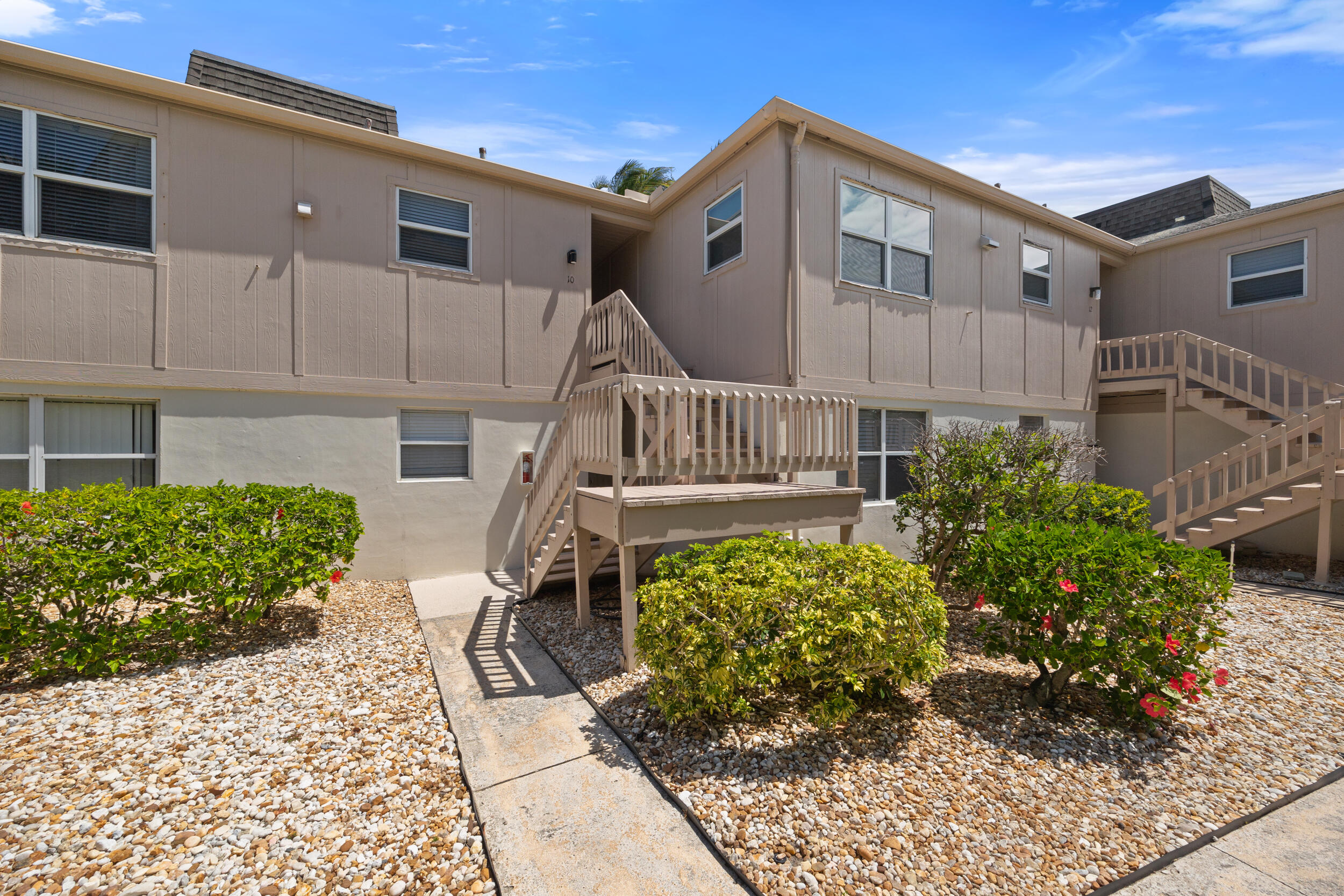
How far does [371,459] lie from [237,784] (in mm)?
4803

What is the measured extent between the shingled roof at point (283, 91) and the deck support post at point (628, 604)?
7.22m

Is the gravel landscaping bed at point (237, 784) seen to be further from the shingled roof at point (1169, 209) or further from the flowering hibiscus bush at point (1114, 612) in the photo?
the shingled roof at point (1169, 209)

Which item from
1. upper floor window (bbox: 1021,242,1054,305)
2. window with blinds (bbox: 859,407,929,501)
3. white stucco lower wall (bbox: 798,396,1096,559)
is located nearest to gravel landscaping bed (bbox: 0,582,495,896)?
white stucco lower wall (bbox: 798,396,1096,559)

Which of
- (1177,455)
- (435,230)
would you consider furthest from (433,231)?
(1177,455)

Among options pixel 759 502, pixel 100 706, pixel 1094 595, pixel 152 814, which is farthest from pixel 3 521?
pixel 1094 595

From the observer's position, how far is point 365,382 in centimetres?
707

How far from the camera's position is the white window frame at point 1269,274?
30.5ft

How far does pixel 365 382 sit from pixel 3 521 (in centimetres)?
362

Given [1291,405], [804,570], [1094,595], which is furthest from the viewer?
[1291,405]

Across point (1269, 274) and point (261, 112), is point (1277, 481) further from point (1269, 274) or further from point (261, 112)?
point (261, 112)

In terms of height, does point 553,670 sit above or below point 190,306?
below

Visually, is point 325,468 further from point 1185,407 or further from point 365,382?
point 1185,407

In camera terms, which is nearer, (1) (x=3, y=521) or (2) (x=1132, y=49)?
(1) (x=3, y=521)

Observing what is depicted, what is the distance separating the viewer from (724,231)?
8133 mm
